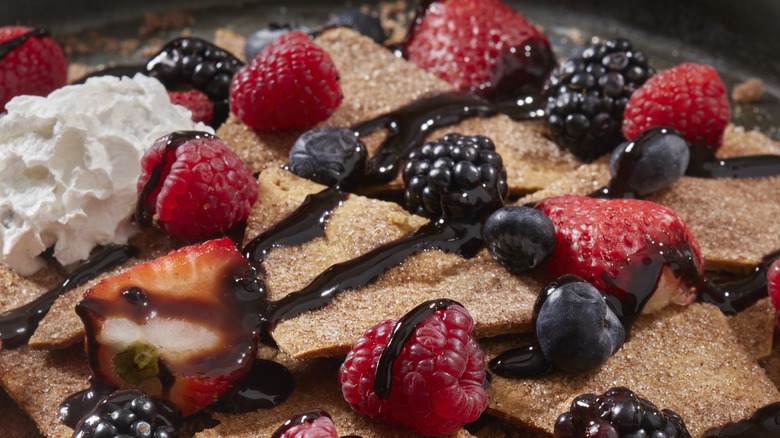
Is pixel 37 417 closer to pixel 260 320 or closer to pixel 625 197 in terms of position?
pixel 260 320

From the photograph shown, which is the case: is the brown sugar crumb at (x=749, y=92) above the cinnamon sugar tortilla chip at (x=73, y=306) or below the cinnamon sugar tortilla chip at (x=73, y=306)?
above

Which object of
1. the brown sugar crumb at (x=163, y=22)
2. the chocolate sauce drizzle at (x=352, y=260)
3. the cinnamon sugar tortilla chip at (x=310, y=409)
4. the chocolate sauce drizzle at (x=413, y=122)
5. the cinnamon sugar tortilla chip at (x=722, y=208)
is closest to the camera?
the cinnamon sugar tortilla chip at (x=310, y=409)

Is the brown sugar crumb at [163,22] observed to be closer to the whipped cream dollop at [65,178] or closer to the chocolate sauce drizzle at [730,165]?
the whipped cream dollop at [65,178]

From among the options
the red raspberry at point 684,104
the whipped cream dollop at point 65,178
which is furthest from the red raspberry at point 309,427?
the red raspberry at point 684,104

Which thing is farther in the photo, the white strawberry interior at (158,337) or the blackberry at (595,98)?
the blackberry at (595,98)

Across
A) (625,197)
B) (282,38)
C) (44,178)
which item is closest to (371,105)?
(282,38)

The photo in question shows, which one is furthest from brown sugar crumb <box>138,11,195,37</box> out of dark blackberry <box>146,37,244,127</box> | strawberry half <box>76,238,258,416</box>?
strawberry half <box>76,238,258,416</box>

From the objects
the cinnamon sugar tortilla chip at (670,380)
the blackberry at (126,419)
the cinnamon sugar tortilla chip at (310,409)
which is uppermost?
the blackberry at (126,419)
